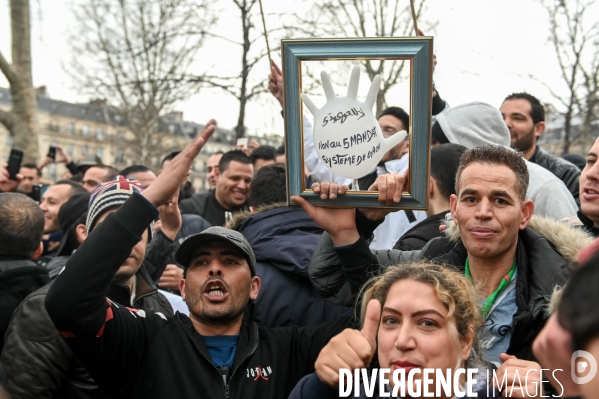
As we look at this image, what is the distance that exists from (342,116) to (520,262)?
3.31 feet

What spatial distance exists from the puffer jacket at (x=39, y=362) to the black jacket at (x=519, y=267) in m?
1.21

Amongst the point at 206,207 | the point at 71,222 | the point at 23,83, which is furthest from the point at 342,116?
the point at 23,83

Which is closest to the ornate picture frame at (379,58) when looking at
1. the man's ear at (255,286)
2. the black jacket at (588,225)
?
the man's ear at (255,286)

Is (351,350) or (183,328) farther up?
(351,350)

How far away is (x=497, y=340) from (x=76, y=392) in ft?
6.40

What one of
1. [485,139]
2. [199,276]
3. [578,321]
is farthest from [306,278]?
[578,321]

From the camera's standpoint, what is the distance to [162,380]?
3201mm

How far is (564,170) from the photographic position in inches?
226

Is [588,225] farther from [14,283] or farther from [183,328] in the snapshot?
[14,283]

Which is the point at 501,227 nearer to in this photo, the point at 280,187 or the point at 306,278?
the point at 306,278

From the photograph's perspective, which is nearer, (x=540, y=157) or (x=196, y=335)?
(x=196, y=335)

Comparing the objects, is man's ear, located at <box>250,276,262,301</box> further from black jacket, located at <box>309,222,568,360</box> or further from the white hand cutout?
the white hand cutout

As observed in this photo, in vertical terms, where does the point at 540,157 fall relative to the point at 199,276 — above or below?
above

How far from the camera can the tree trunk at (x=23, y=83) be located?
12312 millimetres
